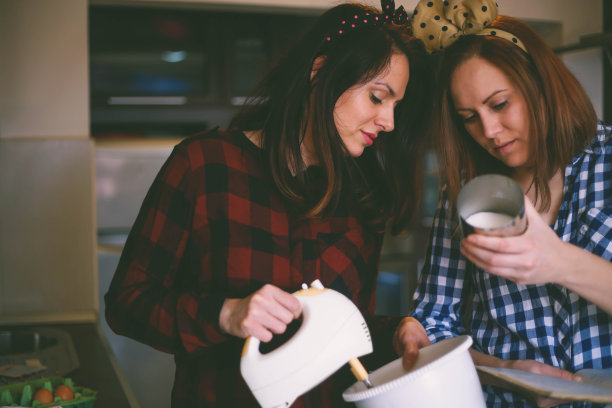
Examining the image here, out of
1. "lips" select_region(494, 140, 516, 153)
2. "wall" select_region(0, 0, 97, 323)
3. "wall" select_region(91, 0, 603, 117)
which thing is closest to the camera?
"lips" select_region(494, 140, 516, 153)

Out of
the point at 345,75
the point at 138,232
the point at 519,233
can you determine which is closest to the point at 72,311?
the point at 138,232

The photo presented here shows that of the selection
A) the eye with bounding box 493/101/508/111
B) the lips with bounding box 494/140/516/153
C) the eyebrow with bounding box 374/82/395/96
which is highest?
the eyebrow with bounding box 374/82/395/96

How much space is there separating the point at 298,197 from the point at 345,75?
27 centimetres

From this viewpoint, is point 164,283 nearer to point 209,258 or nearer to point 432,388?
point 209,258

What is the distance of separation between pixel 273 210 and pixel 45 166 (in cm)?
136

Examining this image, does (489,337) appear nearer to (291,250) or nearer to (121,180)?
(291,250)

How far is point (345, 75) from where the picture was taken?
1.25 m

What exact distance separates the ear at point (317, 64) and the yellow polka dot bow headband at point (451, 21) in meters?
0.22

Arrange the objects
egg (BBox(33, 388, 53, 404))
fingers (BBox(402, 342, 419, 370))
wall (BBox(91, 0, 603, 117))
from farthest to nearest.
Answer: wall (BBox(91, 0, 603, 117)) < egg (BBox(33, 388, 53, 404)) < fingers (BBox(402, 342, 419, 370))

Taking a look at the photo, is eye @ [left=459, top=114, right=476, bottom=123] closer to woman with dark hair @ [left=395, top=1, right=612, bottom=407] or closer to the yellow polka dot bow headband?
woman with dark hair @ [left=395, top=1, right=612, bottom=407]

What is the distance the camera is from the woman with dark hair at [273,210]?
3.82ft

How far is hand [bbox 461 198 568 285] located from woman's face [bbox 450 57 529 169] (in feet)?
1.09

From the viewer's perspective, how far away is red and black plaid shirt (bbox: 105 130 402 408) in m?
1.12

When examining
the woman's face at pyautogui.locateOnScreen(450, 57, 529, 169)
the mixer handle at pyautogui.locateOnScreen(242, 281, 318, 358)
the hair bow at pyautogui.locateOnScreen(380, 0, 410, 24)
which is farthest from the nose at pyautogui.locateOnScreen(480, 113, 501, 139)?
the mixer handle at pyautogui.locateOnScreen(242, 281, 318, 358)
